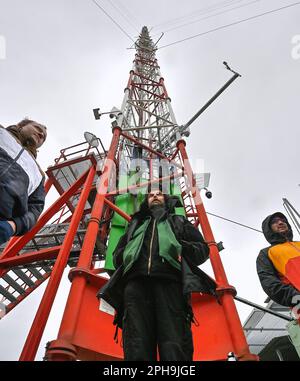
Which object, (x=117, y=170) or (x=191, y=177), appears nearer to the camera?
(x=191, y=177)

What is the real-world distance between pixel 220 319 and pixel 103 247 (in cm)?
354

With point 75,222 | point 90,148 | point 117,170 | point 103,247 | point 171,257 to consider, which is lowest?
point 171,257

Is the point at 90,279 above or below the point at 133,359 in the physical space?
above

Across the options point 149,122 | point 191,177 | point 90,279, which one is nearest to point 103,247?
point 191,177

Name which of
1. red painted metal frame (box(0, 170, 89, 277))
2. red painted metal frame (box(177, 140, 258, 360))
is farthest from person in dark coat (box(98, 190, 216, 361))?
red painted metal frame (box(0, 170, 89, 277))

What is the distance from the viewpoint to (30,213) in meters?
2.61

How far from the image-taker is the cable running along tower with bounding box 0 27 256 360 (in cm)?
304

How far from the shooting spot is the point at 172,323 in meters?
2.28

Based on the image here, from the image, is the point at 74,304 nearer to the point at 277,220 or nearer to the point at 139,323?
the point at 139,323

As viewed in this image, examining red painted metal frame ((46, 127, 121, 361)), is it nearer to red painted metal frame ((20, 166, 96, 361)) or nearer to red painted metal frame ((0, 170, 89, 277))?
red painted metal frame ((20, 166, 96, 361))

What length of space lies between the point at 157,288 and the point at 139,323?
0.32 m

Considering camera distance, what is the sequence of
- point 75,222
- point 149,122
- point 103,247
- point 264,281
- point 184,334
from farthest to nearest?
A: point 149,122
point 103,247
point 75,222
point 264,281
point 184,334

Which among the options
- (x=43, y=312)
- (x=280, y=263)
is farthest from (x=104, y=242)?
(x=280, y=263)
